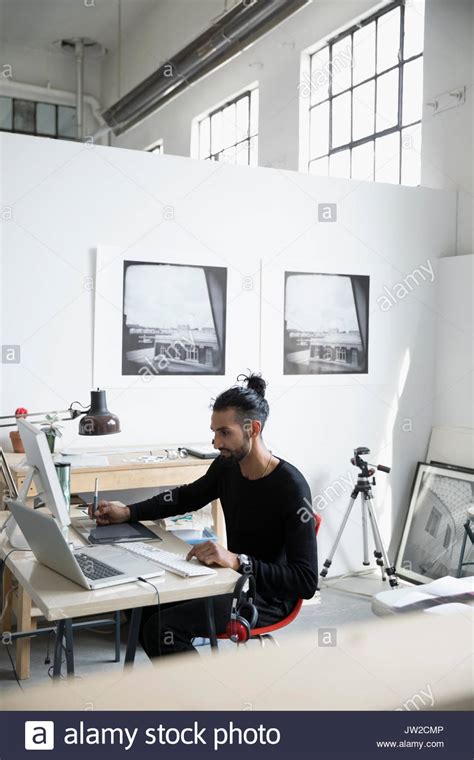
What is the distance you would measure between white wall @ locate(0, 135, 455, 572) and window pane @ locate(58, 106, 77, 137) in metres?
5.92

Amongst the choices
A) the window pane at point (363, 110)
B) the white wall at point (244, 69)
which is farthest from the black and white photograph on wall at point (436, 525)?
the white wall at point (244, 69)

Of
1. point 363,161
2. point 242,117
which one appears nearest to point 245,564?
point 363,161

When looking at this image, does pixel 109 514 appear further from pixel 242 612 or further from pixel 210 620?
pixel 242 612

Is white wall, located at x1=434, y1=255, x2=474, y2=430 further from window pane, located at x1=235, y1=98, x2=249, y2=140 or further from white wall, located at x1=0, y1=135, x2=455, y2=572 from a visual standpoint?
window pane, located at x1=235, y1=98, x2=249, y2=140

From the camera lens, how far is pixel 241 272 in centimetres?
487

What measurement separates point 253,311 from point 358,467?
1302mm

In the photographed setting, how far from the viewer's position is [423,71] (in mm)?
5609

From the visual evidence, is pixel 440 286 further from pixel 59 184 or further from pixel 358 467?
pixel 59 184

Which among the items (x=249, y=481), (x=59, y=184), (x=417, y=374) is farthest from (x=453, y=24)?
(x=249, y=481)

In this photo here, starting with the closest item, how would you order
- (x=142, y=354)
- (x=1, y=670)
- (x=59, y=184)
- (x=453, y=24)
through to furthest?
(x=1, y=670), (x=59, y=184), (x=142, y=354), (x=453, y=24)

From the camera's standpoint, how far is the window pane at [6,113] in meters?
9.71

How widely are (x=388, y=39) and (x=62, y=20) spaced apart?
4.45 meters

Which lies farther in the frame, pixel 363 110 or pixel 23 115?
pixel 23 115

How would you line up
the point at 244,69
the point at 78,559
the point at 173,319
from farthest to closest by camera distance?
1. the point at 244,69
2. the point at 173,319
3. the point at 78,559
